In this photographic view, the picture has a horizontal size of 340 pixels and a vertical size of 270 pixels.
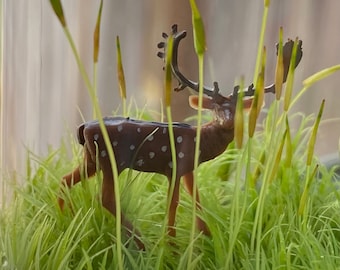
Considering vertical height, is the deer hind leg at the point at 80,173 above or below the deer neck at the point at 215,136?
below

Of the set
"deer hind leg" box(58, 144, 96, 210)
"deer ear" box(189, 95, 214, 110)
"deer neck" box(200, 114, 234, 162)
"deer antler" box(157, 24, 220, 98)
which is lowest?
"deer hind leg" box(58, 144, 96, 210)

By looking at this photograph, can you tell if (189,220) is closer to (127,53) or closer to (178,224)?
(178,224)

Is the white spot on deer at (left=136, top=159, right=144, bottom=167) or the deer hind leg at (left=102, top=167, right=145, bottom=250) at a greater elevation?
the white spot on deer at (left=136, top=159, right=144, bottom=167)

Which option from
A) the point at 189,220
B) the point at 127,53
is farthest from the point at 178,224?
the point at 127,53

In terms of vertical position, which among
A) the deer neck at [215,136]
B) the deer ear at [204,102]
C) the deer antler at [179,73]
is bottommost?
the deer neck at [215,136]

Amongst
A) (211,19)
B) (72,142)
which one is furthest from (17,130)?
(211,19)

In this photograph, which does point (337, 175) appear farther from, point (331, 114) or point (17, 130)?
point (17, 130)
